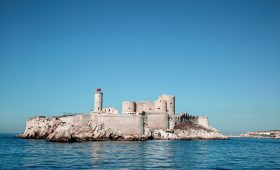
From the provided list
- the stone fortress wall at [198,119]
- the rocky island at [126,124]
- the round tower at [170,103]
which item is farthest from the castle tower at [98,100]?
the stone fortress wall at [198,119]

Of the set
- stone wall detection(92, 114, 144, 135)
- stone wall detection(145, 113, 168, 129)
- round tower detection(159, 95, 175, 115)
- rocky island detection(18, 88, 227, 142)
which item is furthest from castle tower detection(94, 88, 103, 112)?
round tower detection(159, 95, 175, 115)

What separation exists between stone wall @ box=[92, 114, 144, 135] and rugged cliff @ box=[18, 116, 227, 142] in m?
0.56

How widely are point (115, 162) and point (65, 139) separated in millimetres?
23955

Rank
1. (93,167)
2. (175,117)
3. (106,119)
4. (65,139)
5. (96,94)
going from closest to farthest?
(93,167) < (65,139) < (106,119) < (96,94) < (175,117)

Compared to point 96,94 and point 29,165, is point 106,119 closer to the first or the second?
point 96,94

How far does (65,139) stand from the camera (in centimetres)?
4659

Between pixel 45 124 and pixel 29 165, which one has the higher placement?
pixel 45 124

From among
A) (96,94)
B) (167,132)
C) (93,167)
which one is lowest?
(93,167)

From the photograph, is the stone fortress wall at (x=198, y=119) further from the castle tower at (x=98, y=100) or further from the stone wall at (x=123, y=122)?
the castle tower at (x=98, y=100)

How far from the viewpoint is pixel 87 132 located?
161 feet

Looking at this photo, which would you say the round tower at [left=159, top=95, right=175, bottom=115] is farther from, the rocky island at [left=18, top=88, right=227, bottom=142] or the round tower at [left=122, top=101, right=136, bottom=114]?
the round tower at [left=122, top=101, right=136, bottom=114]

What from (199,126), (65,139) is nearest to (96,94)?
(65,139)

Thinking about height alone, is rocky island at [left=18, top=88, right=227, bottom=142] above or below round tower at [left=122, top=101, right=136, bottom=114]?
below

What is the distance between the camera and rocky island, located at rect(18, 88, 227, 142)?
160 ft
